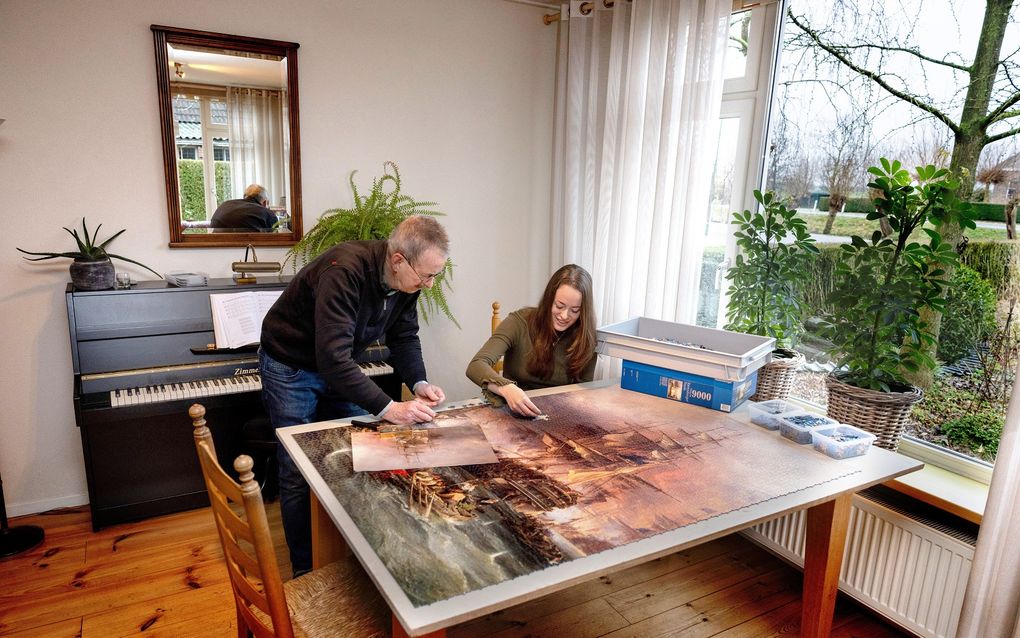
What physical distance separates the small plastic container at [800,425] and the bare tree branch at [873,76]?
1.14 metres

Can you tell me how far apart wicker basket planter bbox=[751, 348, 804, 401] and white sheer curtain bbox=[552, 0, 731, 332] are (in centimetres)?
45

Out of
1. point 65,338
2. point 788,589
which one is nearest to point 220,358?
point 65,338

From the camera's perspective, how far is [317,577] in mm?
1601

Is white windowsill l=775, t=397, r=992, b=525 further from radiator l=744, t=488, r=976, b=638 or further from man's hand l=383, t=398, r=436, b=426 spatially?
man's hand l=383, t=398, r=436, b=426

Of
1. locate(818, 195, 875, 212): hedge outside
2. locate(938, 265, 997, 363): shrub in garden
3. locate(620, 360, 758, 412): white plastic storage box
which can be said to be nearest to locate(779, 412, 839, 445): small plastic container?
locate(620, 360, 758, 412): white plastic storage box

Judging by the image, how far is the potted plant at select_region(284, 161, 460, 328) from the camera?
303cm

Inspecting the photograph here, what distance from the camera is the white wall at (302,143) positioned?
2631mm

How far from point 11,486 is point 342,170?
207 centimetres

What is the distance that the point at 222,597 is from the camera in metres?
2.29

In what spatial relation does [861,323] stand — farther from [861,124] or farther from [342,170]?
[342,170]

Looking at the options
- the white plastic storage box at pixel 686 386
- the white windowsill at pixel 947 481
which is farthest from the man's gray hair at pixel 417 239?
the white windowsill at pixel 947 481

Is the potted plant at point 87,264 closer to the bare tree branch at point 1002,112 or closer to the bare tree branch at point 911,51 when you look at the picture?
the bare tree branch at point 911,51

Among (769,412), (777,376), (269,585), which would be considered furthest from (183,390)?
(777,376)

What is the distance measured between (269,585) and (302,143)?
2418mm
